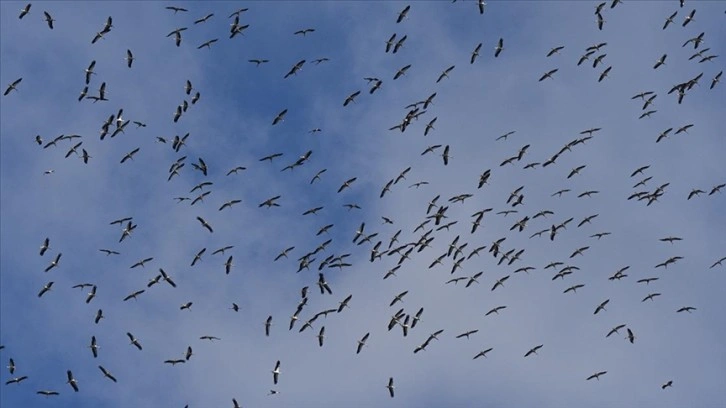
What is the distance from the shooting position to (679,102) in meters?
128

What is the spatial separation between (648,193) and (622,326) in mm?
13023

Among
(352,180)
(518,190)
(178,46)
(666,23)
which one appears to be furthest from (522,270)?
(178,46)

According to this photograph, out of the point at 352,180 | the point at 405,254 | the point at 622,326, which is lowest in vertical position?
the point at 622,326

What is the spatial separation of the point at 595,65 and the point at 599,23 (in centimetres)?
395

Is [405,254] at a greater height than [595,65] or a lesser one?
lesser

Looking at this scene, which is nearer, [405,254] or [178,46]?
[178,46]

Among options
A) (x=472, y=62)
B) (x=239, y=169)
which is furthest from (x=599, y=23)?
(x=239, y=169)

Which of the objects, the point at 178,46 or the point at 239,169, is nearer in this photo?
the point at 178,46

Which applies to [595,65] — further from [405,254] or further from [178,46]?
[178,46]

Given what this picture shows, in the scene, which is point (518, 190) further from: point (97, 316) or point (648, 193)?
point (97, 316)

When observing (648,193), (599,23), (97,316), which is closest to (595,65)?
(599,23)

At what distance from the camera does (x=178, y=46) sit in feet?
410

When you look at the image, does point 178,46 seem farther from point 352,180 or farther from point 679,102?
point 679,102

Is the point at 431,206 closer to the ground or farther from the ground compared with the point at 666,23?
closer to the ground
